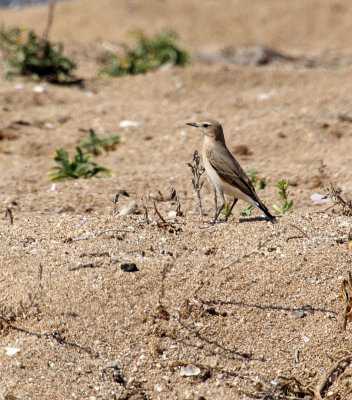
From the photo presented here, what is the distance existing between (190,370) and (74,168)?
11.1 ft

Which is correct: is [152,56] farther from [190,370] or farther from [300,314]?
[190,370]

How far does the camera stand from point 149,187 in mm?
6164

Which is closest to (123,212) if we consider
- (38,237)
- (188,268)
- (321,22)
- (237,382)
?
(38,237)

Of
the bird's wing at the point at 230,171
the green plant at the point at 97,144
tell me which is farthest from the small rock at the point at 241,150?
the bird's wing at the point at 230,171

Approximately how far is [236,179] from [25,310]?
6.41 feet

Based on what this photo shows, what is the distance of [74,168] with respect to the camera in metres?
6.56

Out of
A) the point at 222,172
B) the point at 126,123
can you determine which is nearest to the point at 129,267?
the point at 222,172

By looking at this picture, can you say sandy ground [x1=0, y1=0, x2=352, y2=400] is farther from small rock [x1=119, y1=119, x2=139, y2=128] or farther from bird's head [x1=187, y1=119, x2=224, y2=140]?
small rock [x1=119, y1=119, x2=139, y2=128]

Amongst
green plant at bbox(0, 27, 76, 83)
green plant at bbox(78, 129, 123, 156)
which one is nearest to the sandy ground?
green plant at bbox(78, 129, 123, 156)

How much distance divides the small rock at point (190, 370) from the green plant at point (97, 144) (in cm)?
420

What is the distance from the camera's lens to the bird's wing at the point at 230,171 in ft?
16.0

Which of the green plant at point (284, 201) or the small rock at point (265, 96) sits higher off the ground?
the green plant at point (284, 201)

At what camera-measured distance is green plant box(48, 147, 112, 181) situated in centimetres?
650

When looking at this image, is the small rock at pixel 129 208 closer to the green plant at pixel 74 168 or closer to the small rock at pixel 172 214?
the small rock at pixel 172 214
